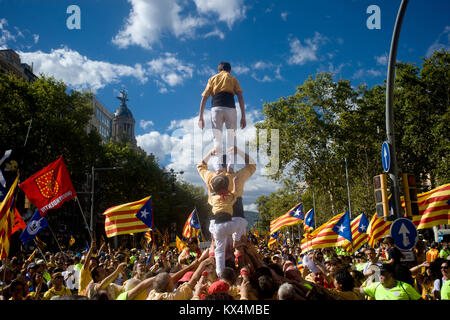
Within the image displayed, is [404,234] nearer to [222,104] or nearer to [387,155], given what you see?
[387,155]

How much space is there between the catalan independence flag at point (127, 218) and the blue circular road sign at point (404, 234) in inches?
296

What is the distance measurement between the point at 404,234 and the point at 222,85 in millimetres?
4545

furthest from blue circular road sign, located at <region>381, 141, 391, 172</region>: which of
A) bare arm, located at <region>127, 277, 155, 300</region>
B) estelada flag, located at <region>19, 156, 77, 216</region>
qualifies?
estelada flag, located at <region>19, 156, 77, 216</region>

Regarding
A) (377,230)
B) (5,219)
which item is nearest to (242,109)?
(5,219)

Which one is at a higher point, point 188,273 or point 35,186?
point 35,186

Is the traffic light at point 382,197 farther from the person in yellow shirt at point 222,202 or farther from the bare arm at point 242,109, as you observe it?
the person in yellow shirt at point 222,202

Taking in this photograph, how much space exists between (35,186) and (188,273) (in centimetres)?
543

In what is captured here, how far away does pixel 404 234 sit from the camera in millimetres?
7461

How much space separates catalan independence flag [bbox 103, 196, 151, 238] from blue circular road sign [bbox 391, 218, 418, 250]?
7.53 metres

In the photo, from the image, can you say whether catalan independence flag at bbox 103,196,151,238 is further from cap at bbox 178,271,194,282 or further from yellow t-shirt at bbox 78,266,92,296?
cap at bbox 178,271,194,282

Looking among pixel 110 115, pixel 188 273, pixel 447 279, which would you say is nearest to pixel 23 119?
pixel 188 273

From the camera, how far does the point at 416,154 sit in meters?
33.0

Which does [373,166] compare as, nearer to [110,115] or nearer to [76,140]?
[76,140]

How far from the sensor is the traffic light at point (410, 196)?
8.68 m
